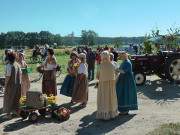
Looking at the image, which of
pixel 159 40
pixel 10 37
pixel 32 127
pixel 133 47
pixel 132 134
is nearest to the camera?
pixel 132 134

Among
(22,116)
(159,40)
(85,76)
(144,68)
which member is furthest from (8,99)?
(159,40)

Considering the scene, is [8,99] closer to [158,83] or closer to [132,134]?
[132,134]

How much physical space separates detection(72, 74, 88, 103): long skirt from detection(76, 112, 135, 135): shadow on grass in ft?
4.88

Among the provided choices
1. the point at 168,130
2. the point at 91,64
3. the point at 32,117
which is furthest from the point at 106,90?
the point at 91,64

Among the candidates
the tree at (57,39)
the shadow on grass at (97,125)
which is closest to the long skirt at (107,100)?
the shadow on grass at (97,125)

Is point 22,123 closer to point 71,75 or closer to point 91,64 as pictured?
point 71,75

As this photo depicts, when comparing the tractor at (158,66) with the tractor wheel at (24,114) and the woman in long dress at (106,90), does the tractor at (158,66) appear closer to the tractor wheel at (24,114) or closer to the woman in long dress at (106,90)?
the woman in long dress at (106,90)

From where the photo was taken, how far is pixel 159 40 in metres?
26.8

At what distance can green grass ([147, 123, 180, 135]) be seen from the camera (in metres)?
10.2

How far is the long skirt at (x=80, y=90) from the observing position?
46.1ft

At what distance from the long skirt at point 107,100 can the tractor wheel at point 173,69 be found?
24.0 feet

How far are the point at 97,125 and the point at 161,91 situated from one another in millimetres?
6318

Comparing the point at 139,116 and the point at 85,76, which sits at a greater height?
the point at 85,76

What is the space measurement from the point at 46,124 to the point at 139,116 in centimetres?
253
